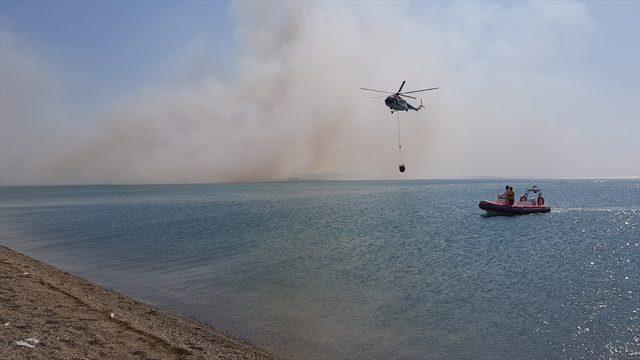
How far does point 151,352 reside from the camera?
10.9m

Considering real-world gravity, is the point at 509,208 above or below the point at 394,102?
below

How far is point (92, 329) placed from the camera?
12.0 meters

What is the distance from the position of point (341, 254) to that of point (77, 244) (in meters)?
20.3

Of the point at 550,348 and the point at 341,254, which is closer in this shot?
the point at 550,348

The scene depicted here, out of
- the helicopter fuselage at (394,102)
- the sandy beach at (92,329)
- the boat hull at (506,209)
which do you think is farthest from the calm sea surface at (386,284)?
the helicopter fuselage at (394,102)

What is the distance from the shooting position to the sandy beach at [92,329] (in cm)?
1033

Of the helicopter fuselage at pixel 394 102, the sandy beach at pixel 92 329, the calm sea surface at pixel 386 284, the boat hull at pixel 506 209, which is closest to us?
the sandy beach at pixel 92 329

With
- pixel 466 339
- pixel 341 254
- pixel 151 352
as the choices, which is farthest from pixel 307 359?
pixel 341 254

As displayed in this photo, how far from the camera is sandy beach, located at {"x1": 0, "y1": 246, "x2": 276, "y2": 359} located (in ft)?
33.9

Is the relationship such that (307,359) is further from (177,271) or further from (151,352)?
(177,271)

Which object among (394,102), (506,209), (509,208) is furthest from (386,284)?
(509,208)

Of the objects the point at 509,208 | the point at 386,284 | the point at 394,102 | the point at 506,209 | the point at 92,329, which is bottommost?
the point at 386,284

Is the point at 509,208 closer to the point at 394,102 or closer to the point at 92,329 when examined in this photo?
the point at 394,102

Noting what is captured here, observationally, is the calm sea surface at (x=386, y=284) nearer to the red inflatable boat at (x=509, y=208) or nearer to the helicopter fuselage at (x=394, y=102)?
the red inflatable boat at (x=509, y=208)
